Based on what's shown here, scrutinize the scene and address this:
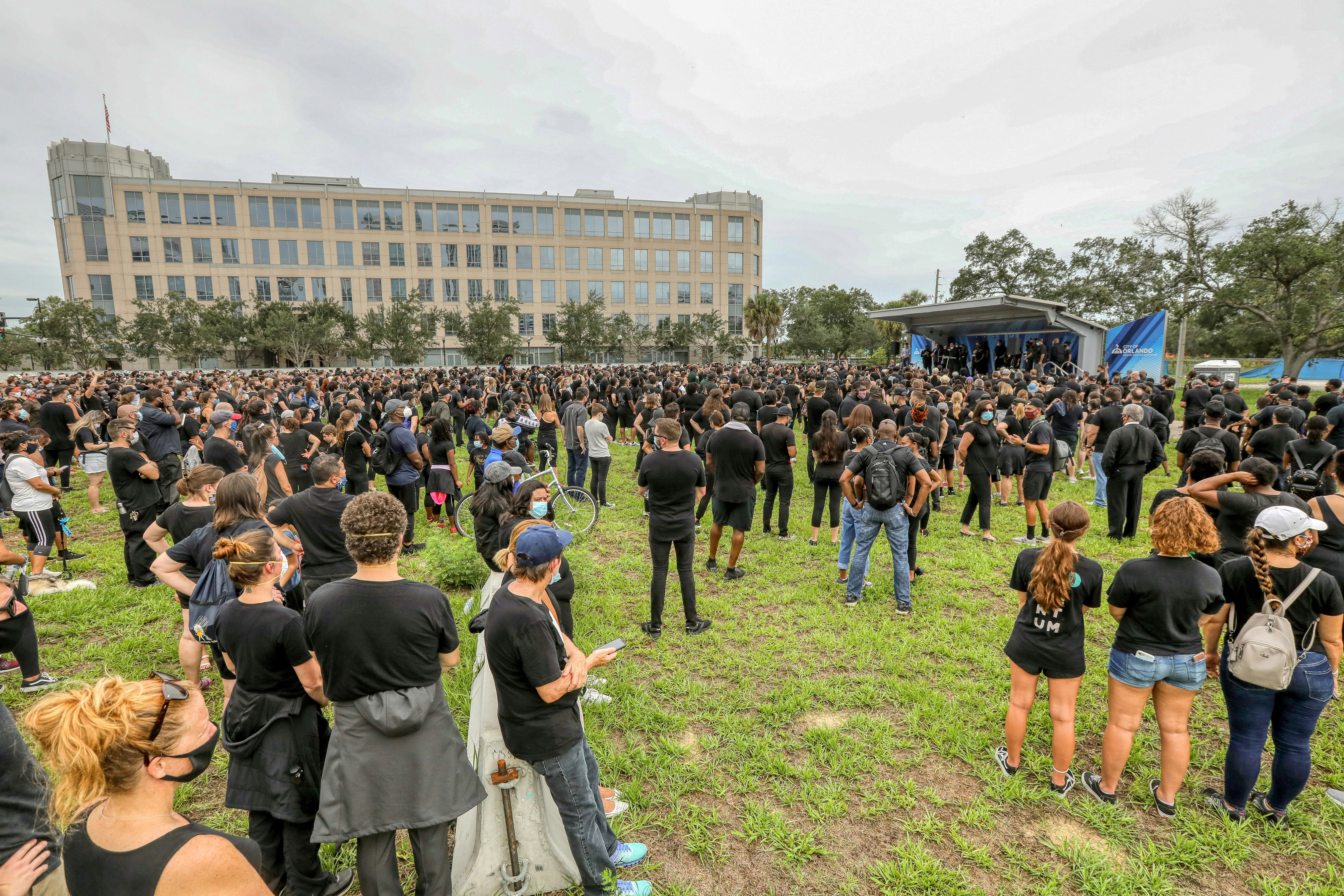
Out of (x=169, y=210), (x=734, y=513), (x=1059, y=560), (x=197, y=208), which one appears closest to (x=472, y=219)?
(x=197, y=208)

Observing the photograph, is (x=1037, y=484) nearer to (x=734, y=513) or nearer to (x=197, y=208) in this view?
(x=734, y=513)

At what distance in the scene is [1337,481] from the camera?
3871 millimetres

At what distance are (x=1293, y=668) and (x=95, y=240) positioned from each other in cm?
7325

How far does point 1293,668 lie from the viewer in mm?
3002

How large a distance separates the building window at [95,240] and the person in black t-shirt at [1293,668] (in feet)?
237

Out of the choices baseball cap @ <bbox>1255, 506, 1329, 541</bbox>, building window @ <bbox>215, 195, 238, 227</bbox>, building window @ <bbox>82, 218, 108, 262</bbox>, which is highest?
building window @ <bbox>215, 195, 238, 227</bbox>

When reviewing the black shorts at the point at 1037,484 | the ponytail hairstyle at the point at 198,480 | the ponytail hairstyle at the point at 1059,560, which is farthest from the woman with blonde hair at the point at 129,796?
the black shorts at the point at 1037,484

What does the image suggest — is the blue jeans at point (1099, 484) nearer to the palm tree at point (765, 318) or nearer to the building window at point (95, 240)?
the palm tree at point (765, 318)

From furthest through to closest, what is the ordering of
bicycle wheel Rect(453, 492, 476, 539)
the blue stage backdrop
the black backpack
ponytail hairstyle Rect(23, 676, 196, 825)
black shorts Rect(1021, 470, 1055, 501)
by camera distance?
the blue stage backdrop < bicycle wheel Rect(453, 492, 476, 539) < black shorts Rect(1021, 470, 1055, 501) < the black backpack < ponytail hairstyle Rect(23, 676, 196, 825)

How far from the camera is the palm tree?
182 feet

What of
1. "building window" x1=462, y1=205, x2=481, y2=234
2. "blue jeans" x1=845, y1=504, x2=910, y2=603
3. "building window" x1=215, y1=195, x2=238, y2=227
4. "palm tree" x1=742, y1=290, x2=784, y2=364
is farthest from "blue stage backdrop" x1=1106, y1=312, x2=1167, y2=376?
"building window" x1=215, y1=195, x2=238, y2=227

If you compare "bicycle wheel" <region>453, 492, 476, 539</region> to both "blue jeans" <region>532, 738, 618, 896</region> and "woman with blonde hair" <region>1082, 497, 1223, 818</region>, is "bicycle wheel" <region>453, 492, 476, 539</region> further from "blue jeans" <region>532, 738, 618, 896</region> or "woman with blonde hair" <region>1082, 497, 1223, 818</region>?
"woman with blonde hair" <region>1082, 497, 1223, 818</region>

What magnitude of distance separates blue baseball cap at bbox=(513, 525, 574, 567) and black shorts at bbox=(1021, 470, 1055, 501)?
742 cm

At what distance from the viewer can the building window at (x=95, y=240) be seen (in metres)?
49.9
